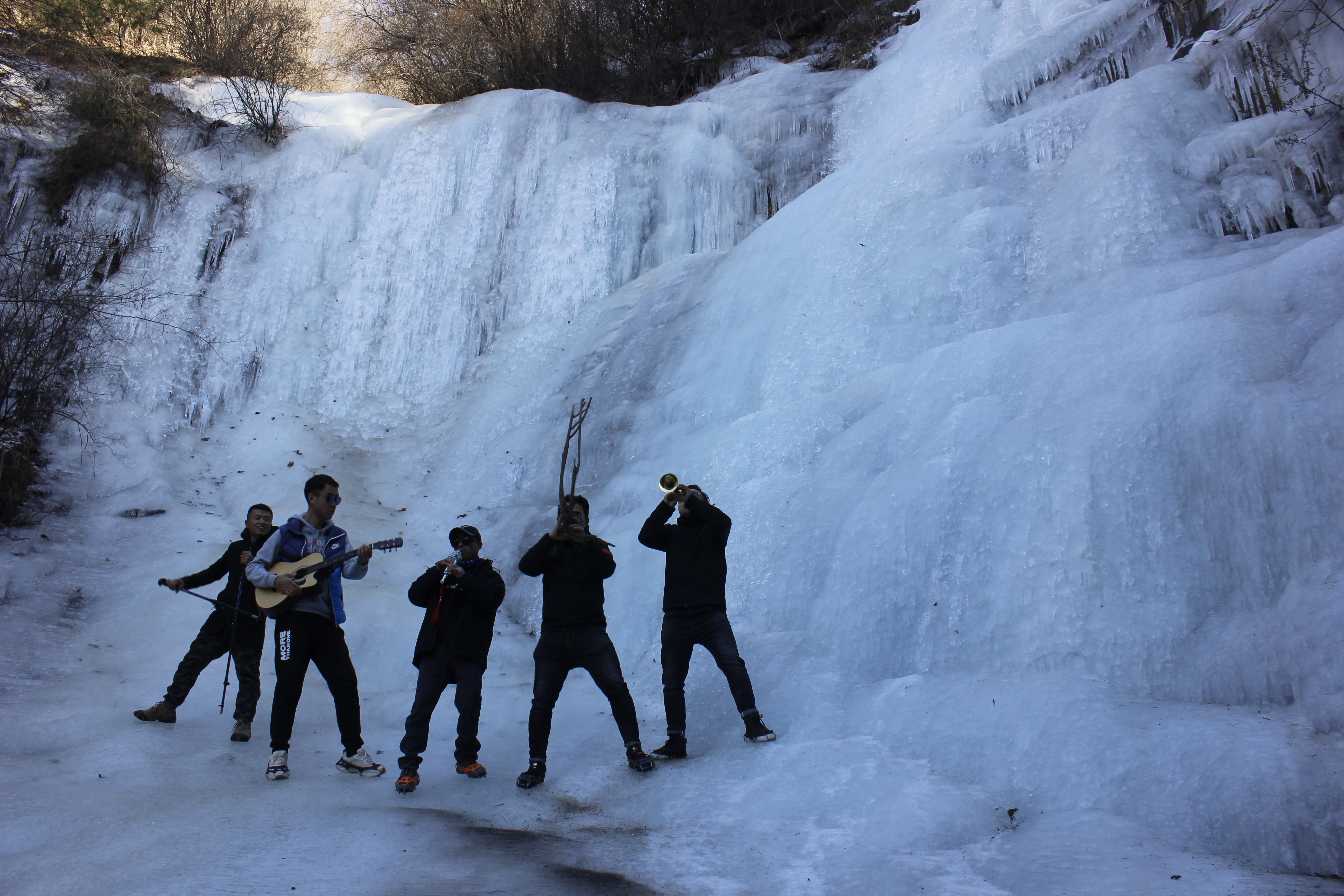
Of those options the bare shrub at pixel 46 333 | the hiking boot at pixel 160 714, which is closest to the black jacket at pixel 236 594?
the hiking boot at pixel 160 714

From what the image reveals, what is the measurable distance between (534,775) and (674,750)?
2.19 feet

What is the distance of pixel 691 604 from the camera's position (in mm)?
4105

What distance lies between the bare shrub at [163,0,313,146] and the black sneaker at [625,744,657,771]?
11.8m

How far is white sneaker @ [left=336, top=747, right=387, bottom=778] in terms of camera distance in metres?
3.87

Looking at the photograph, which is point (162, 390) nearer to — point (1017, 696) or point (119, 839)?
point (119, 839)

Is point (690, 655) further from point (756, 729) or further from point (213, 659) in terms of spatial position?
point (213, 659)

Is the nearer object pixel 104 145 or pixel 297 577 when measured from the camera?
pixel 297 577

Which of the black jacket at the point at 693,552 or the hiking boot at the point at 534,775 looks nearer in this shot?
the hiking boot at the point at 534,775

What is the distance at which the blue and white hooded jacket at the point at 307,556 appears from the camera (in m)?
3.84

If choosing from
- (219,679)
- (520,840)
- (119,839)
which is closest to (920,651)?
(520,840)

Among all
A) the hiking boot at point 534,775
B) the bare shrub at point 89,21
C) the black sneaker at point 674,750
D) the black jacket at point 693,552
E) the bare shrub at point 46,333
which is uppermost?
the bare shrub at point 89,21

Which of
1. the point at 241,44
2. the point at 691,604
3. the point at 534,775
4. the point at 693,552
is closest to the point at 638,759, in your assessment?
the point at 534,775

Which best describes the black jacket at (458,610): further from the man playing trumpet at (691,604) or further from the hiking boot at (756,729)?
the hiking boot at (756,729)

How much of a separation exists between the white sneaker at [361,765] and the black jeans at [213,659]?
2.74ft
